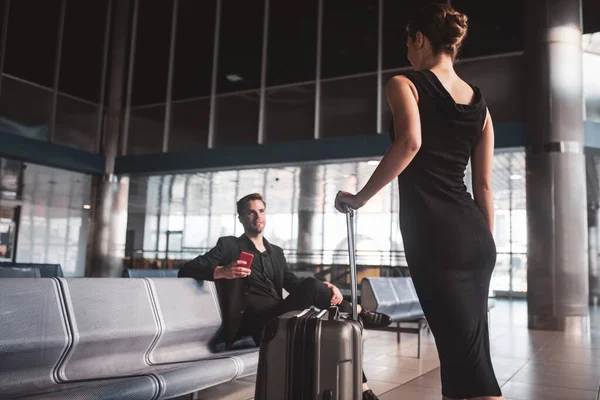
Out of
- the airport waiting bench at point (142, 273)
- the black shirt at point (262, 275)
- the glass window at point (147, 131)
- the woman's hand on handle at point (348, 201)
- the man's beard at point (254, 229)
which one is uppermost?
the glass window at point (147, 131)

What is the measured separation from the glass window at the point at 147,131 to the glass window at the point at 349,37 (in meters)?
4.33

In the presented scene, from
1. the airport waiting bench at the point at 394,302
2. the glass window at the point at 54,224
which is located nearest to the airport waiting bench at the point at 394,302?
the airport waiting bench at the point at 394,302

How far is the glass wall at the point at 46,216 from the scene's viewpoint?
15.8 metres

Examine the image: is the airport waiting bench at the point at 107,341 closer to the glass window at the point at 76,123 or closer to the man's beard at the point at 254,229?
the man's beard at the point at 254,229

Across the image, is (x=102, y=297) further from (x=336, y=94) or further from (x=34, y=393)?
(x=336, y=94)

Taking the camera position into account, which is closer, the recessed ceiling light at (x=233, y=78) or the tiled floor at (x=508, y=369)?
the tiled floor at (x=508, y=369)

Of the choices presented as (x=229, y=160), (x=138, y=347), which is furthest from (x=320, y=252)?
(x=138, y=347)

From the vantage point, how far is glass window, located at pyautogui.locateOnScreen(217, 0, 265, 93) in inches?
501

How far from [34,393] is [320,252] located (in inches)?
747

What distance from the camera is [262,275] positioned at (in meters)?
3.51

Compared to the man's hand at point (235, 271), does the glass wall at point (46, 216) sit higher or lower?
higher

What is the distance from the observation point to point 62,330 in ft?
7.86

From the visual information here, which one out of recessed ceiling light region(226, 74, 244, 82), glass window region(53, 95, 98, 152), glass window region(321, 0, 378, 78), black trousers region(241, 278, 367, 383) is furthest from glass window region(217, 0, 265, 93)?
black trousers region(241, 278, 367, 383)

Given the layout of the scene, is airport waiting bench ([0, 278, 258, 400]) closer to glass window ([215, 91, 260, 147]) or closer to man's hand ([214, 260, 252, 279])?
man's hand ([214, 260, 252, 279])
